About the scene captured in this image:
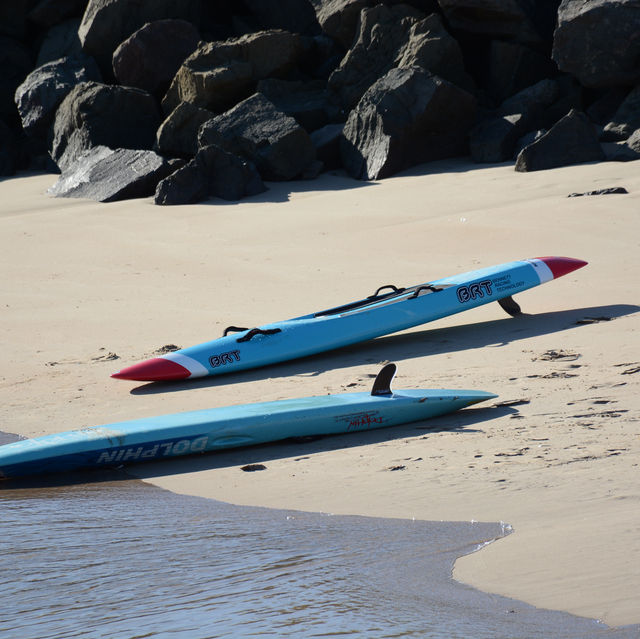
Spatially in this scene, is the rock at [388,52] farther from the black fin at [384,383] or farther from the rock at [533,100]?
the black fin at [384,383]

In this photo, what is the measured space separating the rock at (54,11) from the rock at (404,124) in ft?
25.1

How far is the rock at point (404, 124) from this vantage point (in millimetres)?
12750

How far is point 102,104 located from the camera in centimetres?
1492

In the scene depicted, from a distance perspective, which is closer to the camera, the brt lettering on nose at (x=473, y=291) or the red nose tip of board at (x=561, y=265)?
the brt lettering on nose at (x=473, y=291)

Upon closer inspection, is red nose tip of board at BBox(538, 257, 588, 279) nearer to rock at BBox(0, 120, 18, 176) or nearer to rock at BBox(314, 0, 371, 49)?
rock at BBox(314, 0, 371, 49)

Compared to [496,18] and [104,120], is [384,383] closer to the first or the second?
[496,18]

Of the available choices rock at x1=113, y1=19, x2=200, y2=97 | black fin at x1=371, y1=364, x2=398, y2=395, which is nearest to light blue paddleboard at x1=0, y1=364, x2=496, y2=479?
black fin at x1=371, y1=364, x2=398, y2=395

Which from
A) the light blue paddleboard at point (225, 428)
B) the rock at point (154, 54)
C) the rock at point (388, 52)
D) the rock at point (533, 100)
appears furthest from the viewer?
the rock at point (154, 54)

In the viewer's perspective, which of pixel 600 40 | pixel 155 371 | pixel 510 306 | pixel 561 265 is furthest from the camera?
pixel 600 40

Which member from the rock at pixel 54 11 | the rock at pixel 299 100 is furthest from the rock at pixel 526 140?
the rock at pixel 54 11

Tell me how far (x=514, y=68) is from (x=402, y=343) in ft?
28.6

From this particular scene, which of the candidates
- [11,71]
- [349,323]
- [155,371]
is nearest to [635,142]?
[349,323]

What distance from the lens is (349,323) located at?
6.66 meters

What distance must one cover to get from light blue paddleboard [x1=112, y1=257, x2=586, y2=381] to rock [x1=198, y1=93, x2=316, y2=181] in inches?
244
